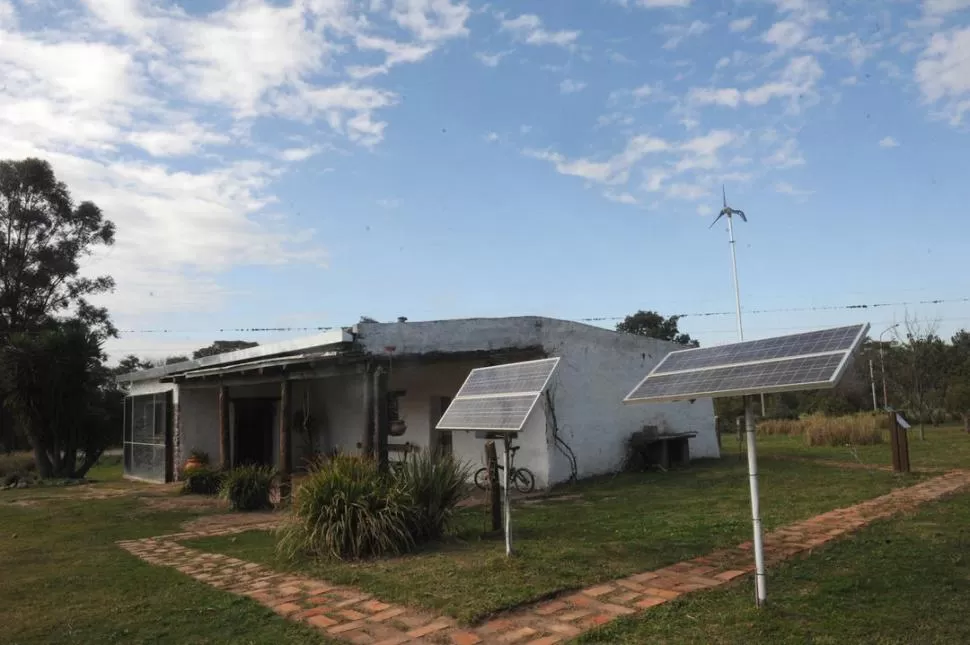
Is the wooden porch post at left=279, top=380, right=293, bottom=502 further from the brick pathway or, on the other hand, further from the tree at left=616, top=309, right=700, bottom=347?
the tree at left=616, top=309, right=700, bottom=347

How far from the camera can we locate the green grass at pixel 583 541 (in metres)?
5.12

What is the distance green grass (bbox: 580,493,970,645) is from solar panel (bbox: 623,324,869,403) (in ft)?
4.42

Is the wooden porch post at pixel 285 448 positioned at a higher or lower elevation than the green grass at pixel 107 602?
higher

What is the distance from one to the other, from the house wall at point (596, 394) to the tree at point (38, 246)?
22008 millimetres

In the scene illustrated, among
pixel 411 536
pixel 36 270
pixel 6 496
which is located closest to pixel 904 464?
pixel 411 536

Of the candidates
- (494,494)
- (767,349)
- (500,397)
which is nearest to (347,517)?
(494,494)

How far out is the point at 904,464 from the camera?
34.3ft

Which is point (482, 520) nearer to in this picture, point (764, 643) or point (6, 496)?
point (764, 643)

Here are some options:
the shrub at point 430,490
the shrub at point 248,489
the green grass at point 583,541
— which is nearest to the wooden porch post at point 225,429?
the shrub at point 248,489

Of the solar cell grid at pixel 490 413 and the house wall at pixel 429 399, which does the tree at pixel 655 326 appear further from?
the solar cell grid at pixel 490 413

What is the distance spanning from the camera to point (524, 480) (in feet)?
38.0

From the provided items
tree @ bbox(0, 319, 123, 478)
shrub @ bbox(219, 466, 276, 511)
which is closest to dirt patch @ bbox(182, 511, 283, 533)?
shrub @ bbox(219, 466, 276, 511)

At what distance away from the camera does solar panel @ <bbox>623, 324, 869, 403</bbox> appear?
3.96 metres

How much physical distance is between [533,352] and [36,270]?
74.0 feet
